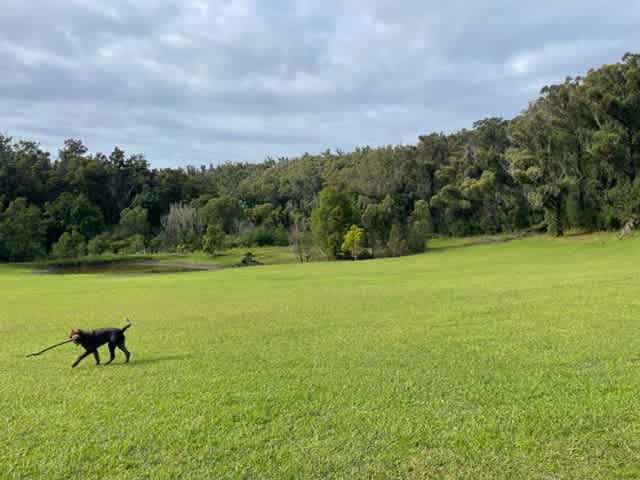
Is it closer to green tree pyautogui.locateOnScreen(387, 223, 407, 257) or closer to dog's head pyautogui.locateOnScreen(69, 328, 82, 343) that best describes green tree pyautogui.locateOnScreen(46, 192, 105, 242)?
green tree pyautogui.locateOnScreen(387, 223, 407, 257)

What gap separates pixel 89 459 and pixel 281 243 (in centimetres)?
7478

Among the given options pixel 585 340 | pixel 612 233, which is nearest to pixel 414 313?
pixel 585 340

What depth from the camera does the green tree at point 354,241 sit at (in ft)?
164

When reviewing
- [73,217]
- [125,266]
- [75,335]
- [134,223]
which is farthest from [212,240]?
[75,335]

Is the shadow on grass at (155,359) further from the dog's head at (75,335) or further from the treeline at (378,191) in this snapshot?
the treeline at (378,191)

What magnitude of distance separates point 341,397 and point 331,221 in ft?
152

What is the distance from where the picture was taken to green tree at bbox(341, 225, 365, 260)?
5003 centimetres

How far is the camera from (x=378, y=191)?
80.5 m

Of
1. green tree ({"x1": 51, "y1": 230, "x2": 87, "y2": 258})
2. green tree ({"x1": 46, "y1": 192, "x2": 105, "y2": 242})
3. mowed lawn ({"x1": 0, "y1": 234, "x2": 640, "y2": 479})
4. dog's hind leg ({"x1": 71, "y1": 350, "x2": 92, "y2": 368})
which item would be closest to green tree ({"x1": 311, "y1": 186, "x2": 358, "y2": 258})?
green tree ({"x1": 51, "y1": 230, "x2": 87, "y2": 258})

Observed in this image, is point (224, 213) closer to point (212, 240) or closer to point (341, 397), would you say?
point (212, 240)

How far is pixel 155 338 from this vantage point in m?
10.9

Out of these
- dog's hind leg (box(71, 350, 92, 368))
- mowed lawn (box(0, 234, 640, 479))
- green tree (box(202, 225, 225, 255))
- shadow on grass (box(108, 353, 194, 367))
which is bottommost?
mowed lawn (box(0, 234, 640, 479))

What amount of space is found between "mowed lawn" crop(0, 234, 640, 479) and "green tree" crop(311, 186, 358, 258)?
129 ft

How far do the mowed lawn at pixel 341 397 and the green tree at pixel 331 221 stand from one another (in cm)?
3943
